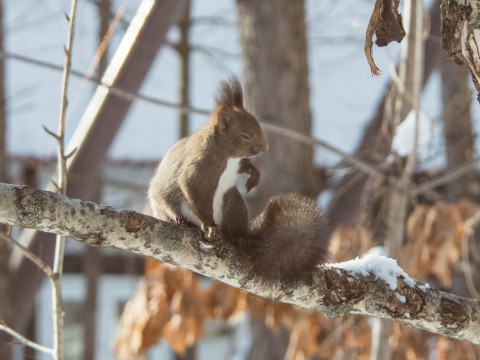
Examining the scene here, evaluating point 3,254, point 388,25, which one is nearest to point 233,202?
point 388,25

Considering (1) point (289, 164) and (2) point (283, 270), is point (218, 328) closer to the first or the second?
(1) point (289, 164)

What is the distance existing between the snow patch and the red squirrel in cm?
10

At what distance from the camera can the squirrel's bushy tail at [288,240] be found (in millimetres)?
1923

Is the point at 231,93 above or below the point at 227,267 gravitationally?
above

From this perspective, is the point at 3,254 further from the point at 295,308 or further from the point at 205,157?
the point at 205,157

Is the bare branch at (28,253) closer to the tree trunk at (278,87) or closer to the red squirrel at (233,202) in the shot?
the red squirrel at (233,202)

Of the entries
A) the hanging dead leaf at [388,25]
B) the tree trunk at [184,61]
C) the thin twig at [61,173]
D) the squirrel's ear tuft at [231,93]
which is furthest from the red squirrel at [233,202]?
the tree trunk at [184,61]

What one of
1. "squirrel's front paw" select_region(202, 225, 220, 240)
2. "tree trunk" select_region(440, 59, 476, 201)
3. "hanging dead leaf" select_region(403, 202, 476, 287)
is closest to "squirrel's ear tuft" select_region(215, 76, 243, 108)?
"squirrel's front paw" select_region(202, 225, 220, 240)

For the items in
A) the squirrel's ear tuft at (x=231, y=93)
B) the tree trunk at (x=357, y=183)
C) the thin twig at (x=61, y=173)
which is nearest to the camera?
the thin twig at (x=61, y=173)

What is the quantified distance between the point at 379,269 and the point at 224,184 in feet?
1.86

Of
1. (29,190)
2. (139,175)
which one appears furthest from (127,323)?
(139,175)

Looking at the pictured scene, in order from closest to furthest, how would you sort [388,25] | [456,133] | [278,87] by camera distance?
[388,25]
[278,87]
[456,133]

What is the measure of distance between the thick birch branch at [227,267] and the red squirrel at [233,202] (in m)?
0.06

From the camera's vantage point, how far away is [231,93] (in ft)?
7.81
